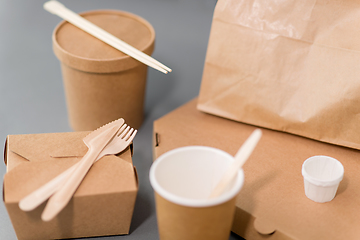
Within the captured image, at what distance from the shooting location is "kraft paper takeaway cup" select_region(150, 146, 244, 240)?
0.62 meters

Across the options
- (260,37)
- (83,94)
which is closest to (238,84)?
(260,37)

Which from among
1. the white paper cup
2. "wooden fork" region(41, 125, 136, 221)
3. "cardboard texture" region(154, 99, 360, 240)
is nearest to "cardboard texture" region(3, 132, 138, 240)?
"wooden fork" region(41, 125, 136, 221)

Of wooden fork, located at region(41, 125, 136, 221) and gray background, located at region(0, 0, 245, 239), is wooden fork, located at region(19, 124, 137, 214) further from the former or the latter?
gray background, located at region(0, 0, 245, 239)

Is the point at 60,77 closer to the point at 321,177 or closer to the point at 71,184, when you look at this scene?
the point at 71,184

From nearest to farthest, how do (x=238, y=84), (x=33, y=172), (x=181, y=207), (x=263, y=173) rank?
(x=181, y=207)
(x=33, y=172)
(x=263, y=173)
(x=238, y=84)

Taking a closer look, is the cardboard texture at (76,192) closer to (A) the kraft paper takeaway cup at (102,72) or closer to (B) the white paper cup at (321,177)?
(A) the kraft paper takeaway cup at (102,72)

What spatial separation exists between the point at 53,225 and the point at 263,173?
46 cm

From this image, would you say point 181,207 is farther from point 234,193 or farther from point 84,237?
point 84,237

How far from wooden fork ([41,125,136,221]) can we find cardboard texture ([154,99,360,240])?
0.53ft

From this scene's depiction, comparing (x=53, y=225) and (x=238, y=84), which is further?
(x=238, y=84)

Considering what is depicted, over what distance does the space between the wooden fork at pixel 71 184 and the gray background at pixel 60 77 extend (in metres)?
0.17

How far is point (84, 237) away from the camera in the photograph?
2.67 feet

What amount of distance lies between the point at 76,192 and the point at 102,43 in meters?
0.47

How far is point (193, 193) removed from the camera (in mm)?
745
